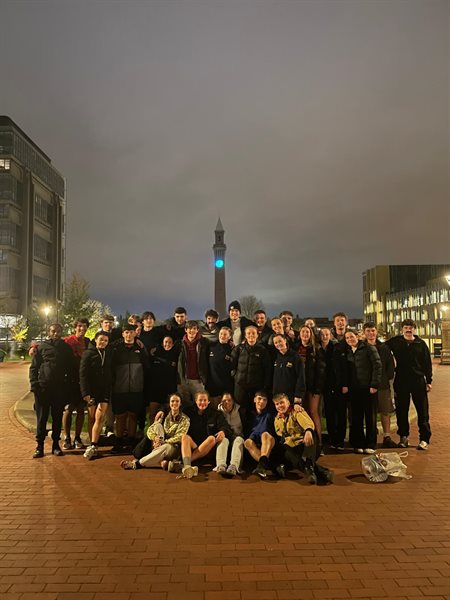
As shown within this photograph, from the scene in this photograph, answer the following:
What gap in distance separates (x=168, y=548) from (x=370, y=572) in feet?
6.22

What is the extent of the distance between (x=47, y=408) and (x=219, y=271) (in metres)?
81.3

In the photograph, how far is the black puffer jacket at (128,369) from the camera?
27.8 ft

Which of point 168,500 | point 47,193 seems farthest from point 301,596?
point 47,193

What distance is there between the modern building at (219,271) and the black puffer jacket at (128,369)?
67415mm

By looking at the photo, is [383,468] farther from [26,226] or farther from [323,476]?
[26,226]

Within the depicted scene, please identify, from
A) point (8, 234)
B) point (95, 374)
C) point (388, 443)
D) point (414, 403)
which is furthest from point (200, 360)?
point (8, 234)

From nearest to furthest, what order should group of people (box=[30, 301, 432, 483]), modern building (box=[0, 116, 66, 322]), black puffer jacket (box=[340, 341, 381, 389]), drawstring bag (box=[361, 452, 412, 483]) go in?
drawstring bag (box=[361, 452, 412, 483]) → group of people (box=[30, 301, 432, 483]) → black puffer jacket (box=[340, 341, 381, 389]) → modern building (box=[0, 116, 66, 322])

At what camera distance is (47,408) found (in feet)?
27.5

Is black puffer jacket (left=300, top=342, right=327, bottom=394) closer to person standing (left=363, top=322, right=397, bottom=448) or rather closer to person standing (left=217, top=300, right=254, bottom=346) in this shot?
person standing (left=363, top=322, right=397, bottom=448)

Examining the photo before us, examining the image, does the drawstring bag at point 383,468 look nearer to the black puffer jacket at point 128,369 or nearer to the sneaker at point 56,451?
the black puffer jacket at point 128,369

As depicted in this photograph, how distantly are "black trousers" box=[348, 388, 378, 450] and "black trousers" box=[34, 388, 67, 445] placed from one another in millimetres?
5081

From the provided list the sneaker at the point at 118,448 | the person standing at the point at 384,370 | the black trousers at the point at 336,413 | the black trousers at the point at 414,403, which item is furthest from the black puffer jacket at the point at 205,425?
the black trousers at the point at 414,403

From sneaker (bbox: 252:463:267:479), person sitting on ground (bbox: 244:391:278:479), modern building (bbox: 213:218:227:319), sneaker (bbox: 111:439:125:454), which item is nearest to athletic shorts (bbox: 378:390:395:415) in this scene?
person sitting on ground (bbox: 244:391:278:479)

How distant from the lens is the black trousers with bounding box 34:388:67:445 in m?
8.27
